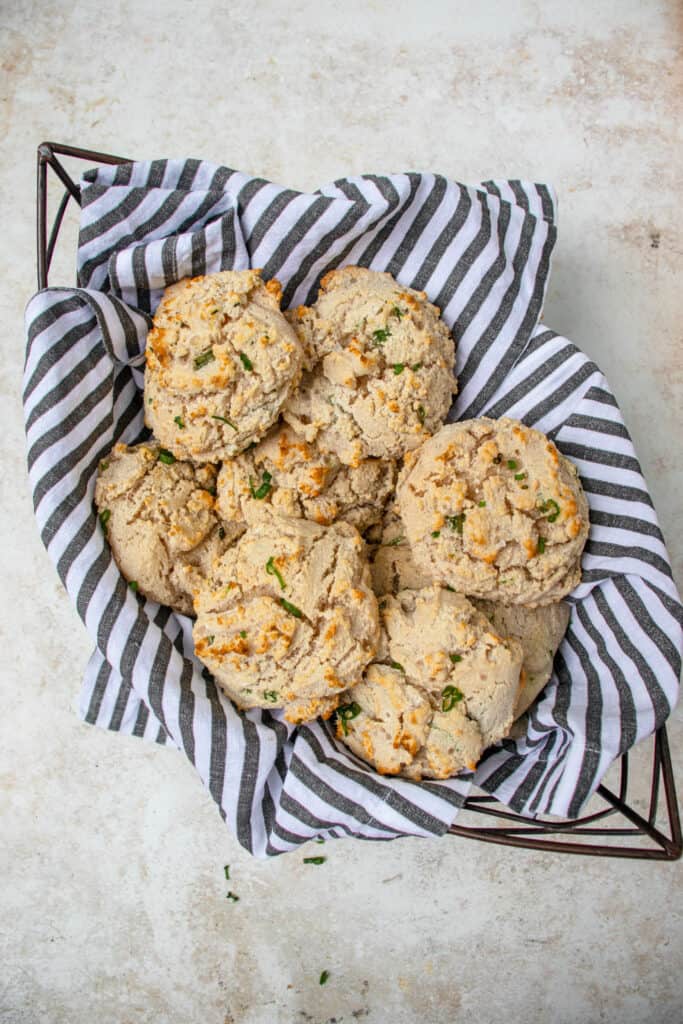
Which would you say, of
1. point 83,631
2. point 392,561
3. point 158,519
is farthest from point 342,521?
point 83,631

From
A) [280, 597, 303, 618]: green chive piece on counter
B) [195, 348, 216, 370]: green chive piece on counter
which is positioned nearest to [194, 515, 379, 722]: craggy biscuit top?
[280, 597, 303, 618]: green chive piece on counter

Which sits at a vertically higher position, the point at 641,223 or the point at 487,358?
the point at 641,223

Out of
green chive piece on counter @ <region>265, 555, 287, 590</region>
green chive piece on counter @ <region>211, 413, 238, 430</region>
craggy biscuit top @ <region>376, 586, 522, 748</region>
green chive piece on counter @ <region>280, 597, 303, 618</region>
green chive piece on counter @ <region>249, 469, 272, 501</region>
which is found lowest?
craggy biscuit top @ <region>376, 586, 522, 748</region>

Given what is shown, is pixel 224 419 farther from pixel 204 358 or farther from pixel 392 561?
pixel 392 561

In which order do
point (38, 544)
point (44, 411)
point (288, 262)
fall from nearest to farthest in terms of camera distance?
point (44, 411) → point (288, 262) → point (38, 544)

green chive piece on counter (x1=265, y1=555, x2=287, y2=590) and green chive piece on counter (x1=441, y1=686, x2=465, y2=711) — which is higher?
green chive piece on counter (x1=265, y1=555, x2=287, y2=590)

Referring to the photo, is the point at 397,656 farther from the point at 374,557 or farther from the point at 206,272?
the point at 206,272

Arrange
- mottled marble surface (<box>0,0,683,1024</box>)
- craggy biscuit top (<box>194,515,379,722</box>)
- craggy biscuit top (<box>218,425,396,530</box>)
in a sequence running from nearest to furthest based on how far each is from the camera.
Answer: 1. craggy biscuit top (<box>194,515,379,722</box>)
2. craggy biscuit top (<box>218,425,396,530</box>)
3. mottled marble surface (<box>0,0,683,1024</box>)

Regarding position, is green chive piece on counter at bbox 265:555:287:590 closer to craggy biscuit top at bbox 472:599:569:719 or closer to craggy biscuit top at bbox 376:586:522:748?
craggy biscuit top at bbox 376:586:522:748

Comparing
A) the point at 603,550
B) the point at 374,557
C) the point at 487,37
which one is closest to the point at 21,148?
the point at 487,37
